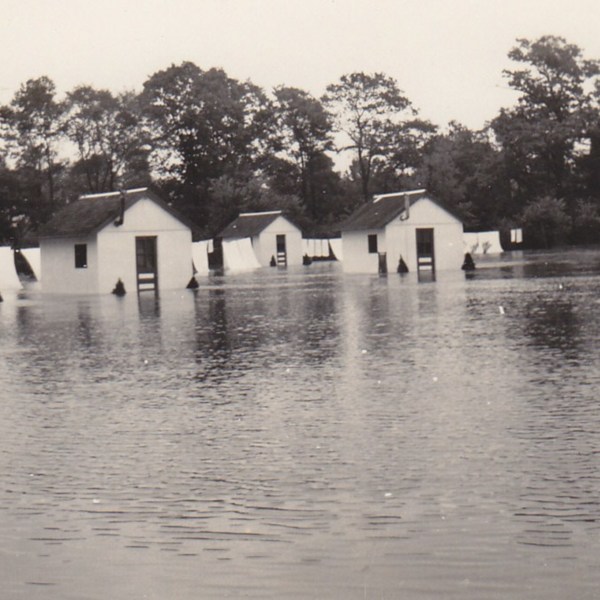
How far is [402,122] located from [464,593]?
99.8 m

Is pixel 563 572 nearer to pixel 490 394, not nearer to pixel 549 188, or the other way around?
pixel 490 394

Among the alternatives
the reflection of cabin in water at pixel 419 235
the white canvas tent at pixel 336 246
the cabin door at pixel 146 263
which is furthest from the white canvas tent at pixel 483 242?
the cabin door at pixel 146 263

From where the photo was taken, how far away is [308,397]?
12.5m

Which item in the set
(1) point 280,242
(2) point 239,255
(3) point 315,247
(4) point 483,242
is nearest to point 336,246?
(3) point 315,247

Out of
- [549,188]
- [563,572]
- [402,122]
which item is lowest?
[563,572]

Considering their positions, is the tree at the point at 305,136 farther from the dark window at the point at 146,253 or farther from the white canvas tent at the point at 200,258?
the dark window at the point at 146,253

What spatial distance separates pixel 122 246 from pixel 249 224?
43.3 m

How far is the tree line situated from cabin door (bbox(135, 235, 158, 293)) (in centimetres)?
4394

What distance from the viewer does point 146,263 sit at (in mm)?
46812

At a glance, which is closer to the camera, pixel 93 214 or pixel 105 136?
pixel 93 214

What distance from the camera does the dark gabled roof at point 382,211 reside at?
6169 cm

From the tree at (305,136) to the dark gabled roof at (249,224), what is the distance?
12.2 meters

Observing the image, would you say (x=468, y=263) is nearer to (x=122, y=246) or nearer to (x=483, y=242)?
(x=122, y=246)

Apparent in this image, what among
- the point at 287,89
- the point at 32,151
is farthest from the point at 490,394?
the point at 287,89
